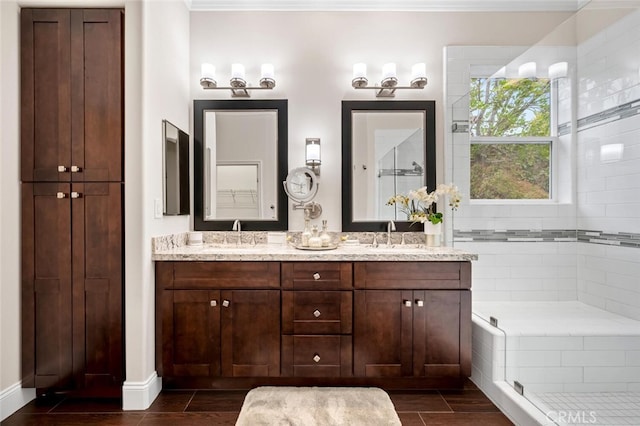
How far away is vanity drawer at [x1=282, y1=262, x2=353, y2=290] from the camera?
2293 millimetres

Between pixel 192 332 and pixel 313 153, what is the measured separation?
1510 mm

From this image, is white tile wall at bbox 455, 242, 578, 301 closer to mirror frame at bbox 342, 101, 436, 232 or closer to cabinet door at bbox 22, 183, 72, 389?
mirror frame at bbox 342, 101, 436, 232

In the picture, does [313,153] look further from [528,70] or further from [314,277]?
[528,70]

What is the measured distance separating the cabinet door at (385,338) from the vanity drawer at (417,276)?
85 millimetres

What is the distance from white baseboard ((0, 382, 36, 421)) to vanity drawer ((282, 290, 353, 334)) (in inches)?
61.5

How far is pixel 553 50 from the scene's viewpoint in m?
2.64

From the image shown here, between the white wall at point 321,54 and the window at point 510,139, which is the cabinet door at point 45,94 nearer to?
the white wall at point 321,54

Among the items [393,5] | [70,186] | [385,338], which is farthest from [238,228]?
[393,5]

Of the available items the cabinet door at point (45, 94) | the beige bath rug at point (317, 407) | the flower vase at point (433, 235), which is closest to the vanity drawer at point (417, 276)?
the flower vase at point (433, 235)

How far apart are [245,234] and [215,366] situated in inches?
39.0

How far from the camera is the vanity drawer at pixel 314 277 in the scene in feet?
7.52

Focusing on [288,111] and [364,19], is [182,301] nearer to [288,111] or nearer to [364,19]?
[288,111]

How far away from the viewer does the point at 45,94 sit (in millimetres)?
2133

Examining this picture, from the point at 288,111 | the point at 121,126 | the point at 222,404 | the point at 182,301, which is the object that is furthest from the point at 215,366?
the point at 288,111
